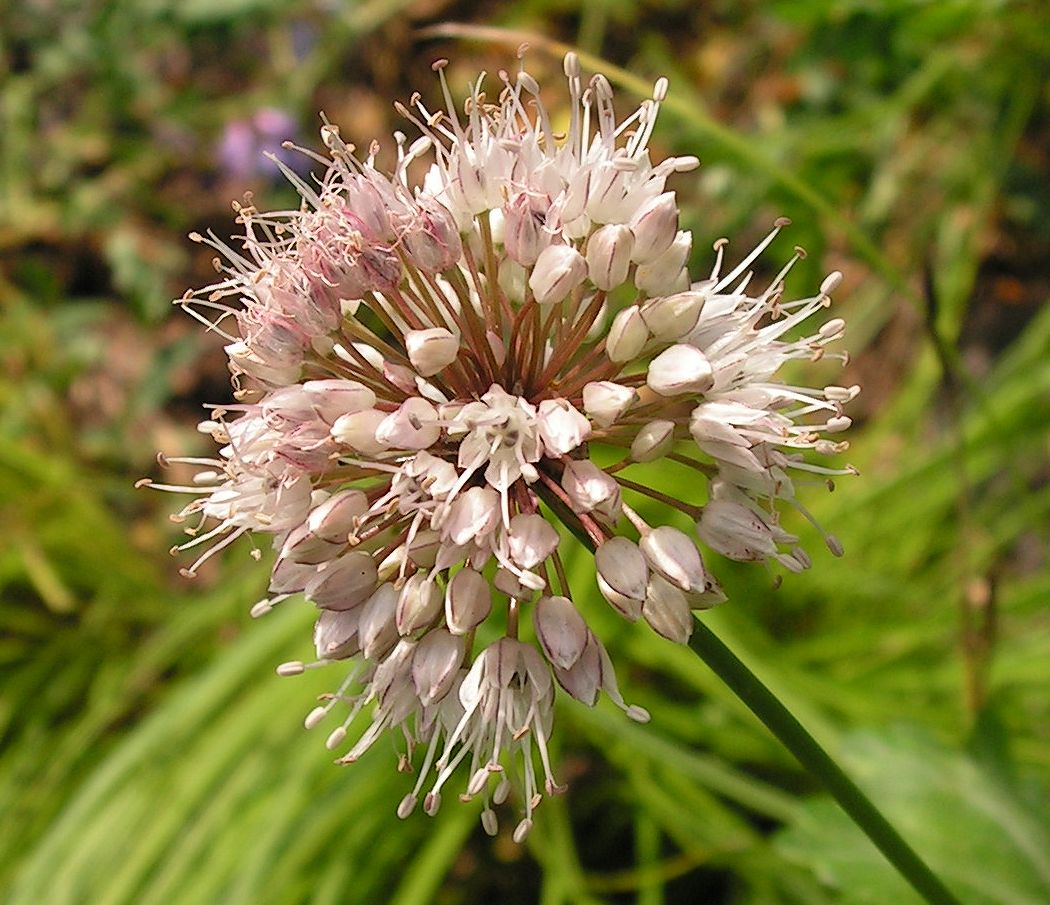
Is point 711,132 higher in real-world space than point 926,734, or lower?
higher

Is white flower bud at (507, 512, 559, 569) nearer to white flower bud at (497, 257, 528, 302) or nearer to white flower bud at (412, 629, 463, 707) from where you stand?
white flower bud at (412, 629, 463, 707)

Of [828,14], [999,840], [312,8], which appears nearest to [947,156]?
[828,14]

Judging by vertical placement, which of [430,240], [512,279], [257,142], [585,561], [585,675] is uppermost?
[430,240]

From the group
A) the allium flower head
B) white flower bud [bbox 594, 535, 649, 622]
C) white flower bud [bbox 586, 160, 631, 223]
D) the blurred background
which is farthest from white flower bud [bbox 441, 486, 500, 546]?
the blurred background

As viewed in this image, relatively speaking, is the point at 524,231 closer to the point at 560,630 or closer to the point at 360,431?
the point at 360,431

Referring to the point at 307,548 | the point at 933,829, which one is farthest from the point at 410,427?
the point at 933,829

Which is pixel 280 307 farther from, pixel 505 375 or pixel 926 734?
pixel 926 734
